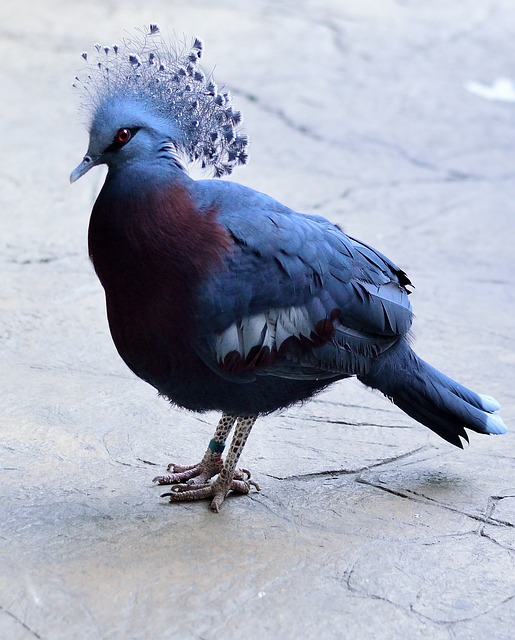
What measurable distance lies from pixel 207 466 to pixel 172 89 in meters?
1.26

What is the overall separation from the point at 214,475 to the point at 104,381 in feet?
2.72

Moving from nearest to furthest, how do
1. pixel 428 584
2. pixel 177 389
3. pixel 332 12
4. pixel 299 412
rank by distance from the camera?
pixel 428 584, pixel 177 389, pixel 299 412, pixel 332 12

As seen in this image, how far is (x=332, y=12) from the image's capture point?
9938mm

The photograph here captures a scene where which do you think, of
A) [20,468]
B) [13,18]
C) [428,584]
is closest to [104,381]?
[20,468]

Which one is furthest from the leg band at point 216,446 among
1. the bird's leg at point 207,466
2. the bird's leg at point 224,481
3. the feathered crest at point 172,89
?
the feathered crest at point 172,89

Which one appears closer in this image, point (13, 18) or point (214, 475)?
point (214, 475)

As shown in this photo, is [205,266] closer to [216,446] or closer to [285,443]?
[216,446]

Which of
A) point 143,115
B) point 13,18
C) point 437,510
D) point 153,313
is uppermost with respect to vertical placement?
point 143,115

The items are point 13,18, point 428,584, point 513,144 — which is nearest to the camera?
point 428,584

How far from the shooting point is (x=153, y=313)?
2711 millimetres

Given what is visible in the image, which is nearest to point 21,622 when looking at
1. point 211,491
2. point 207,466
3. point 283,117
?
point 211,491

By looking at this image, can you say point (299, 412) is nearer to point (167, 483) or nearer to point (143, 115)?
point (167, 483)

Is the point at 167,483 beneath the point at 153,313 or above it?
beneath

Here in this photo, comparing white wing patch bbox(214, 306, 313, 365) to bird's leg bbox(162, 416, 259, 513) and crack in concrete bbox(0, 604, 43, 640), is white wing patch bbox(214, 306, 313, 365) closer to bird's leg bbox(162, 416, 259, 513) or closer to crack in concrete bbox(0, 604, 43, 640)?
bird's leg bbox(162, 416, 259, 513)
